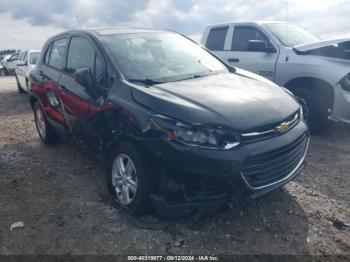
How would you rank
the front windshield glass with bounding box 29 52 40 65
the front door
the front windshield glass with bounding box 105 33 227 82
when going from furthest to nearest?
the front windshield glass with bounding box 29 52 40 65 → the front door → the front windshield glass with bounding box 105 33 227 82

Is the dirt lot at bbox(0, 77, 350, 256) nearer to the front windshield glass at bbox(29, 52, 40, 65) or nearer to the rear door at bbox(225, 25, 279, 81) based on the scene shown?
the rear door at bbox(225, 25, 279, 81)

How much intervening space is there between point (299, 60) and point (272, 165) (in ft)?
11.3

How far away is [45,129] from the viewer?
552cm

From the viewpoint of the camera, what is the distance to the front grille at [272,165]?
275 centimetres

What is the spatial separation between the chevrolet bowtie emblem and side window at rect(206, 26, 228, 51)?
4.53 m

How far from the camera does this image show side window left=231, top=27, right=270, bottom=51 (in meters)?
6.59

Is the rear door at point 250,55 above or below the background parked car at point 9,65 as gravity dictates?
above

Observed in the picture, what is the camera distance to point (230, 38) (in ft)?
23.4

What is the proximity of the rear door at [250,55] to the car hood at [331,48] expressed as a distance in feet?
1.99

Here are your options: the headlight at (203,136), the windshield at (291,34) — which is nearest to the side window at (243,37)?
the windshield at (291,34)

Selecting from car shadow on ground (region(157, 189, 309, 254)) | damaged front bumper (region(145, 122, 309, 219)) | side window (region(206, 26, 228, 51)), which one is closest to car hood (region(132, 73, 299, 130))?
damaged front bumper (region(145, 122, 309, 219))

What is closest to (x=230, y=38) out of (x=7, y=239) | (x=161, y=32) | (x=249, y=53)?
(x=249, y=53)

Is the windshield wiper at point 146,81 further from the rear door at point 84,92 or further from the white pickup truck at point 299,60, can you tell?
the white pickup truck at point 299,60

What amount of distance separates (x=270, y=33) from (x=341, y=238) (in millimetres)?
4369
